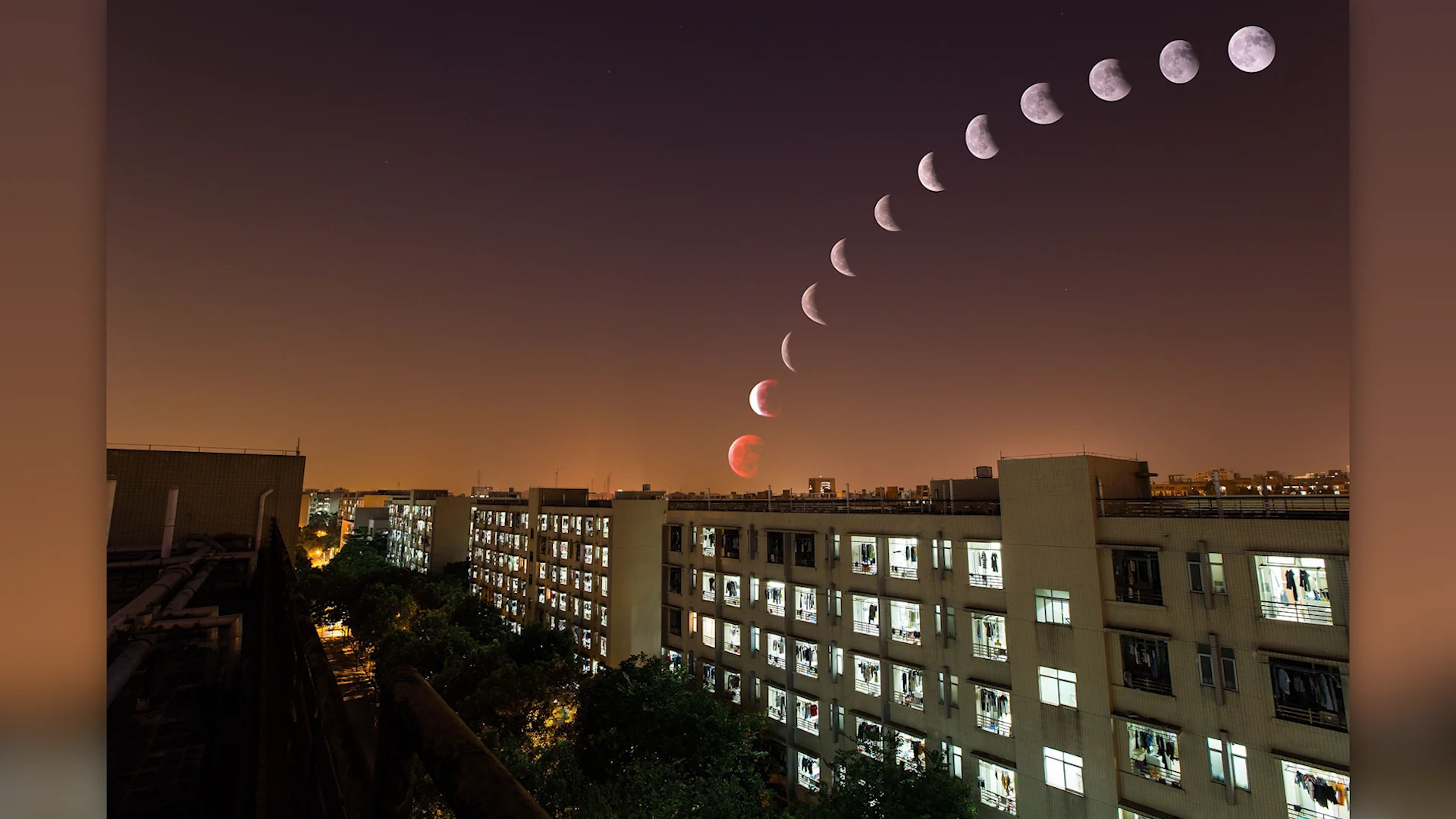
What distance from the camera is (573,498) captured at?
1847 inches

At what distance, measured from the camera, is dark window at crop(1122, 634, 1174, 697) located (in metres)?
15.8

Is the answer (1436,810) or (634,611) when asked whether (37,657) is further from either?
(634,611)

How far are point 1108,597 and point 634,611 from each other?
23.4 meters

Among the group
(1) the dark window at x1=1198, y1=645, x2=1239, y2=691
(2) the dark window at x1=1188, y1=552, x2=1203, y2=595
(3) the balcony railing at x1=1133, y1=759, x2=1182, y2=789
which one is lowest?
(3) the balcony railing at x1=1133, y1=759, x2=1182, y2=789

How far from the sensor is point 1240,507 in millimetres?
16703

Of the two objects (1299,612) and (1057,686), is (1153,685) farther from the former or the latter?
(1299,612)

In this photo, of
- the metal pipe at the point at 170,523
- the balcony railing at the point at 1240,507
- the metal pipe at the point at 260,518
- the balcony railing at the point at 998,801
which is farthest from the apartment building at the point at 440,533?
the balcony railing at the point at 1240,507

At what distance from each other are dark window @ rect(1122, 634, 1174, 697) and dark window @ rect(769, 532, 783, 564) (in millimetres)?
13210

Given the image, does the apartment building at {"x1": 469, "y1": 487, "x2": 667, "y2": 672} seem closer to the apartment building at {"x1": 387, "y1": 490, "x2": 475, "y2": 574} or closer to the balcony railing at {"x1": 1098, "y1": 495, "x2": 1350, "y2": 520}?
the apartment building at {"x1": 387, "y1": 490, "x2": 475, "y2": 574}

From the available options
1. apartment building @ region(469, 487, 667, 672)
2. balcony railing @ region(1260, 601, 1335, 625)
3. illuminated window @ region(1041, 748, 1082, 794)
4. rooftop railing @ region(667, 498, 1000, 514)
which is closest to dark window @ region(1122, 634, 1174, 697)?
balcony railing @ region(1260, 601, 1335, 625)

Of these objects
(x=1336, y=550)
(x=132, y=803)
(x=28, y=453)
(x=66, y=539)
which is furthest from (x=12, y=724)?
(x=1336, y=550)

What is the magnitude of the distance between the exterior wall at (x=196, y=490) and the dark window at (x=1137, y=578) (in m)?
26.0

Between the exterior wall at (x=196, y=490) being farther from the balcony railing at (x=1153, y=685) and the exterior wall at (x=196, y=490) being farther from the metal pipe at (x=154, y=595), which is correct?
the balcony railing at (x=1153, y=685)

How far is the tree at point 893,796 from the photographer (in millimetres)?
15868
